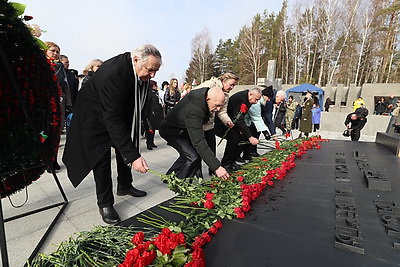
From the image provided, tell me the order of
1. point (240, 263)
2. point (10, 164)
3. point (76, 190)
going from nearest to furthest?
point (240, 263) → point (10, 164) → point (76, 190)

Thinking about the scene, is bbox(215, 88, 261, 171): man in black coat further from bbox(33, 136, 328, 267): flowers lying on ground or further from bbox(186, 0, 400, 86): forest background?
bbox(186, 0, 400, 86): forest background

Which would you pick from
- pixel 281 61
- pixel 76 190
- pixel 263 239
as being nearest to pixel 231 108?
pixel 76 190

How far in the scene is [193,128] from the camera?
7.13 ft

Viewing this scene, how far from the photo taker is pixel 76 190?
2941 millimetres

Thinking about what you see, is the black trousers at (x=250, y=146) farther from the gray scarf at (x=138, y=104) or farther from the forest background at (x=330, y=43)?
the forest background at (x=330, y=43)

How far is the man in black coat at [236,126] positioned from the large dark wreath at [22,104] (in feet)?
7.64

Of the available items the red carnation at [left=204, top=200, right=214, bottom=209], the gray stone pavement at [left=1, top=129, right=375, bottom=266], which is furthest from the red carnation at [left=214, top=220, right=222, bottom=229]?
the gray stone pavement at [left=1, top=129, right=375, bottom=266]

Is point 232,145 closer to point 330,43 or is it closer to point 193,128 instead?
point 193,128

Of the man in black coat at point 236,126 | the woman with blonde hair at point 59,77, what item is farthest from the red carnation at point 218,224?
the woman with blonde hair at point 59,77

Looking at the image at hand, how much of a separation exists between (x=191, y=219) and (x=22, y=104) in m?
1.32

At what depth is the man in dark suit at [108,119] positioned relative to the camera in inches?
69.6

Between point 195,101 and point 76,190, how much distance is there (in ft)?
6.27

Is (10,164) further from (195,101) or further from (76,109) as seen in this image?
(195,101)

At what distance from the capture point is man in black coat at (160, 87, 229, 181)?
209 cm
